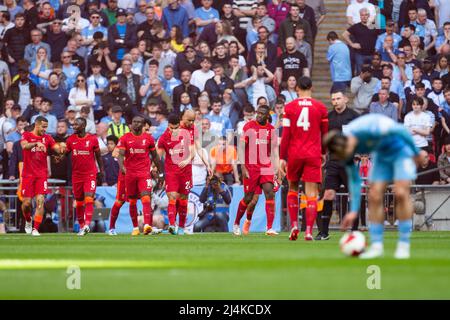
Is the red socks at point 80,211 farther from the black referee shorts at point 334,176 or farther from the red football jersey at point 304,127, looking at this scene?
the red football jersey at point 304,127

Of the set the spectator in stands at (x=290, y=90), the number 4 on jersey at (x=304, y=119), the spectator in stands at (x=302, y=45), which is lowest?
the number 4 on jersey at (x=304, y=119)

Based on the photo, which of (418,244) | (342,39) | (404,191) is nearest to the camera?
(404,191)

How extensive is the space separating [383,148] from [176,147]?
12.7m

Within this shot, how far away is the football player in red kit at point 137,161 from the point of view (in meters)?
23.9

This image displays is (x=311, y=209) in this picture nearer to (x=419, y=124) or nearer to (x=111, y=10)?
(x=419, y=124)

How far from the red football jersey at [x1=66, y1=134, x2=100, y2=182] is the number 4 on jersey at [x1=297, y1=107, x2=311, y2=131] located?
24.0 feet

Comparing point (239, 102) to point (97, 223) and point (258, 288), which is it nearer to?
point (97, 223)

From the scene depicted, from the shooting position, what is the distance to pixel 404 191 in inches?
470

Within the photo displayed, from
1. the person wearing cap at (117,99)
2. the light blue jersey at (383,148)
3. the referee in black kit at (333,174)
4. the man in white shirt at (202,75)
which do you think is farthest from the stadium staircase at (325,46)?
the light blue jersey at (383,148)

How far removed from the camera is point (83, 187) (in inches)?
970

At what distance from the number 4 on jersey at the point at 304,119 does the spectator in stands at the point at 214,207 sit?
848 cm

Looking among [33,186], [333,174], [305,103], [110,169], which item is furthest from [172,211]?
[305,103]
